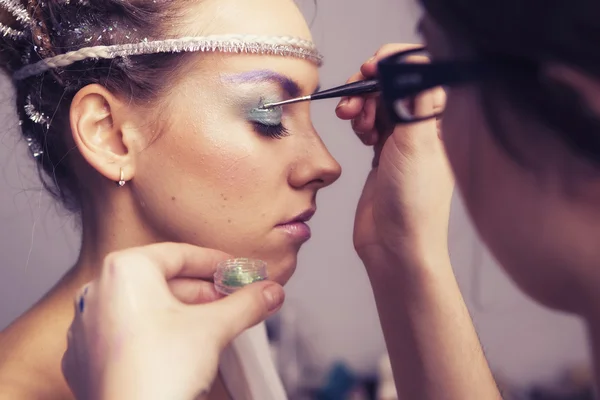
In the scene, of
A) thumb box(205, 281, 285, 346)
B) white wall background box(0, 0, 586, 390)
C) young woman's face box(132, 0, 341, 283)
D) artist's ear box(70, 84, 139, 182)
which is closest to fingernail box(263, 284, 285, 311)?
thumb box(205, 281, 285, 346)

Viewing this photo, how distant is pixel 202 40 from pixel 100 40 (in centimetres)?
13

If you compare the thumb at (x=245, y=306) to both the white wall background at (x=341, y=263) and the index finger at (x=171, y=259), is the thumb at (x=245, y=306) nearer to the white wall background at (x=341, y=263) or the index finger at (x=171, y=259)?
the index finger at (x=171, y=259)

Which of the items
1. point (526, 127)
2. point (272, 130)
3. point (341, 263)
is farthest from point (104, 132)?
point (341, 263)

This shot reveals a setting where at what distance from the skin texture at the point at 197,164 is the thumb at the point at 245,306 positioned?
157mm

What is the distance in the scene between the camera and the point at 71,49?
2.42ft

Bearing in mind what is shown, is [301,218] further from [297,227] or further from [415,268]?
[415,268]

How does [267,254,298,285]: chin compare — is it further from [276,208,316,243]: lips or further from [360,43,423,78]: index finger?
[360,43,423,78]: index finger

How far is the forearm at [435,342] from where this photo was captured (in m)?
0.75

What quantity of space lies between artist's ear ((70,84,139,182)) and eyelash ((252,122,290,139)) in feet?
0.50

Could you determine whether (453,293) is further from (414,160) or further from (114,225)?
(114,225)

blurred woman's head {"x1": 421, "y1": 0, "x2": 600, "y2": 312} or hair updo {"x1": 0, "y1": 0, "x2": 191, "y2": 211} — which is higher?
hair updo {"x1": 0, "y1": 0, "x2": 191, "y2": 211}

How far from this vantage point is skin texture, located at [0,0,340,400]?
724mm

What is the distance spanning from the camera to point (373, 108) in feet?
2.48

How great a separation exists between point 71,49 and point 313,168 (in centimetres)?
33
